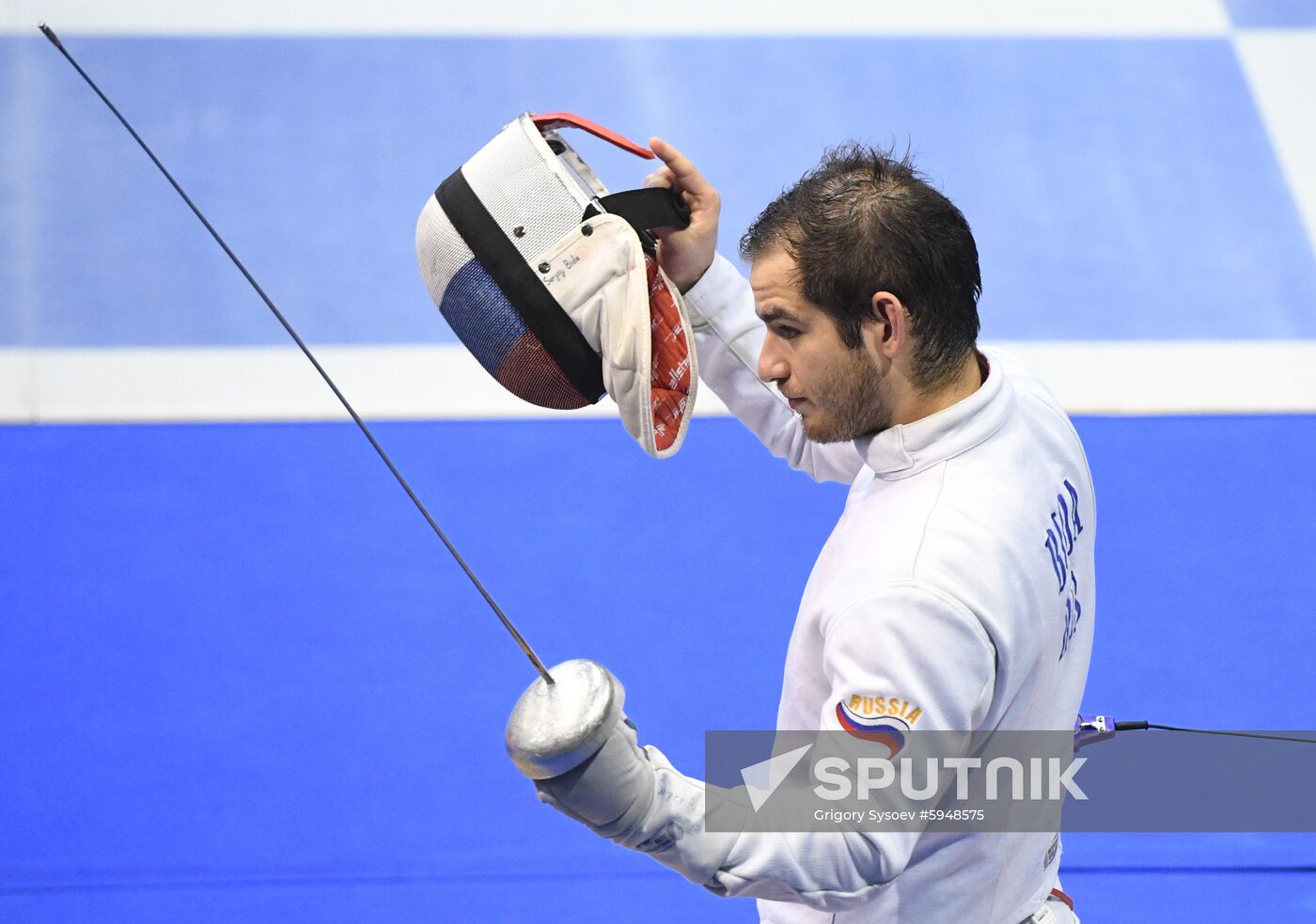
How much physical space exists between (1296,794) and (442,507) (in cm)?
217

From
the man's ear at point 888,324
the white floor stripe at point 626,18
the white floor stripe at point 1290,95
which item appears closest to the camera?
the man's ear at point 888,324

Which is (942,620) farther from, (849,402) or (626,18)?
(626,18)

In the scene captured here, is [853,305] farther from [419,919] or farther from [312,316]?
[312,316]

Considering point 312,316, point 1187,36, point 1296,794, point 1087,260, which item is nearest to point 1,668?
point 312,316

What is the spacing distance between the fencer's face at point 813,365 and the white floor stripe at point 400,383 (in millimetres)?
2403

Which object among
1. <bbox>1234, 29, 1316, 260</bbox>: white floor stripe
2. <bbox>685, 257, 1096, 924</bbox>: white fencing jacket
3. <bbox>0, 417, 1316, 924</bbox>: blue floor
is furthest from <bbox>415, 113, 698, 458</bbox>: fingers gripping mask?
<bbox>1234, 29, 1316, 260</bbox>: white floor stripe

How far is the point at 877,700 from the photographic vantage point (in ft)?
4.87

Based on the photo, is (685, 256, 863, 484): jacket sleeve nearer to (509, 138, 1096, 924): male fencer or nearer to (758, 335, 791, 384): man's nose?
(509, 138, 1096, 924): male fencer

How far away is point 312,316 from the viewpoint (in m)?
4.46

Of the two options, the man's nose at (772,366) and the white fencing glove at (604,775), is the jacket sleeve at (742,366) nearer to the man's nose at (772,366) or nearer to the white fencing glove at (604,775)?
the man's nose at (772,366)

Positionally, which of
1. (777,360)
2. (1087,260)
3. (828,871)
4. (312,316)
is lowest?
(828,871)

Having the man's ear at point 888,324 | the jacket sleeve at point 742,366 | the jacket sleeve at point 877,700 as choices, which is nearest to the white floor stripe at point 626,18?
the jacket sleeve at point 742,366

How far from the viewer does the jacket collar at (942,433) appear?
171cm

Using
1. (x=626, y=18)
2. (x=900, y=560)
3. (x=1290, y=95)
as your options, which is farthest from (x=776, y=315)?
(x=1290, y=95)
